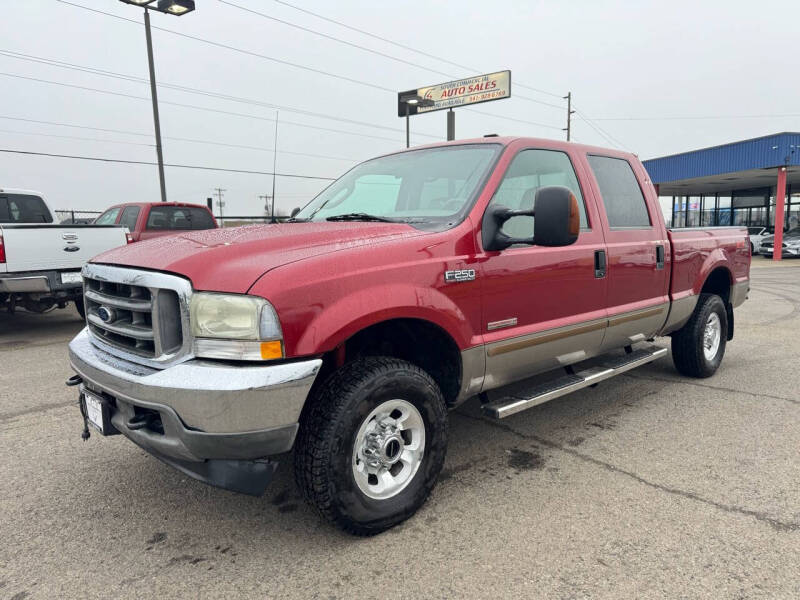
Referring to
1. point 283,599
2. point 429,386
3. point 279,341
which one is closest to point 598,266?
point 429,386

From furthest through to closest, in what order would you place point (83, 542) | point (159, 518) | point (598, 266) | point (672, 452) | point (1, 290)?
1. point (1, 290)
2. point (598, 266)
3. point (672, 452)
4. point (159, 518)
5. point (83, 542)

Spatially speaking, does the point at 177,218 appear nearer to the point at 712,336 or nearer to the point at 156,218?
the point at 156,218

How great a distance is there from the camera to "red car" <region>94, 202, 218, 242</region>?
10.9 metres

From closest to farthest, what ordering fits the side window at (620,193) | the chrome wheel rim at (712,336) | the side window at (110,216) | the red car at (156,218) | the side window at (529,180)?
the side window at (529,180) → the side window at (620,193) → the chrome wheel rim at (712,336) → the red car at (156,218) → the side window at (110,216)

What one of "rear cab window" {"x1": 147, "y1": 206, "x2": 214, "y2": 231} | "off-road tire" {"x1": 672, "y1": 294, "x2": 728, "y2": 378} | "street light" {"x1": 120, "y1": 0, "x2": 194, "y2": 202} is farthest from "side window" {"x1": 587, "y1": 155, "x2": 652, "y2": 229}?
"street light" {"x1": 120, "y1": 0, "x2": 194, "y2": 202}

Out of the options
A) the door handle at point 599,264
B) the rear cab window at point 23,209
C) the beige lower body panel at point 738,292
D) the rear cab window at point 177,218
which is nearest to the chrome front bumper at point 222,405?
the door handle at point 599,264

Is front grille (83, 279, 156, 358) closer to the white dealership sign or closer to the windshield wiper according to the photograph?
the windshield wiper

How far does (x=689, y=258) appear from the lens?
15.6ft

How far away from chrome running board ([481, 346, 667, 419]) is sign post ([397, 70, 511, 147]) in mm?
29137

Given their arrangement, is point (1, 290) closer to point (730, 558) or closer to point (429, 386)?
point (429, 386)

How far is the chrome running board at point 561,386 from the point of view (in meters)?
3.11

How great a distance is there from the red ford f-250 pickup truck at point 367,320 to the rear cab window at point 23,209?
7.41 meters

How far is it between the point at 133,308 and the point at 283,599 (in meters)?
1.37

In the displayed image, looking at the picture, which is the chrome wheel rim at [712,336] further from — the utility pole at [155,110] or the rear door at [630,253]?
the utility pole at [155,110]
